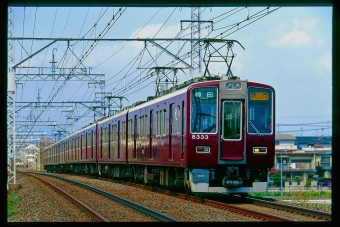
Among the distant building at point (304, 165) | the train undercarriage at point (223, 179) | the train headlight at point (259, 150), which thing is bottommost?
the distant building at point (304, 165)

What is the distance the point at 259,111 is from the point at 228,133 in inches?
38.3

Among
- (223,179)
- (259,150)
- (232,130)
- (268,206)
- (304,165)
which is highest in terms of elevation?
(232,130)

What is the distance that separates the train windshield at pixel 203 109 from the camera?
52.6 feet

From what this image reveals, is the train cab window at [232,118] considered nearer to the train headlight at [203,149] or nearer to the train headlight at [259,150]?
the train headlight at [259,150]

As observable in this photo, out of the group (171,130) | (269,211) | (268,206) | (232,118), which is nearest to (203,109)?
(232,118)

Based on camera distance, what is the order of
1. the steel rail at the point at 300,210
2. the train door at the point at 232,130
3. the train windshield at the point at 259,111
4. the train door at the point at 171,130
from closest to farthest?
the steel rail at the point at 300,210, the train door at the point at 232,130, the train windshield at the point at 259,111, the train door at the point at 171,130

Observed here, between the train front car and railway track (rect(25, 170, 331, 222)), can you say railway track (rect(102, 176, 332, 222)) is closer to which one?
railway track (rect(25, 170, 331, 222))

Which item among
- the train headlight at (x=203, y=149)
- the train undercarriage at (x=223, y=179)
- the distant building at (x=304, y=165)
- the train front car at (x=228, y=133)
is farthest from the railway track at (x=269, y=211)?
the distant building at (x=304, y=165)

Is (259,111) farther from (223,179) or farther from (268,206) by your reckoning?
(268,206)

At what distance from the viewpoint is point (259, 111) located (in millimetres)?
A: 16219

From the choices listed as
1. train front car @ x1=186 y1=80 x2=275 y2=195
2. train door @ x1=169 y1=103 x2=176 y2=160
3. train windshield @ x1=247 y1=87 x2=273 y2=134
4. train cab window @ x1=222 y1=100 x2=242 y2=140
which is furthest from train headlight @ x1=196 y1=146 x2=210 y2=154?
train door @ x1=169 y1=103 x2=176 y2=160

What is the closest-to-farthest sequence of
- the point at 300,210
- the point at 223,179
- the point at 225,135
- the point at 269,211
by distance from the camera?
the point at 300,210, the point at 269,211, the point at 223,179, the point at 225,135

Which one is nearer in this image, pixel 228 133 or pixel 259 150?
pixel 228 133
